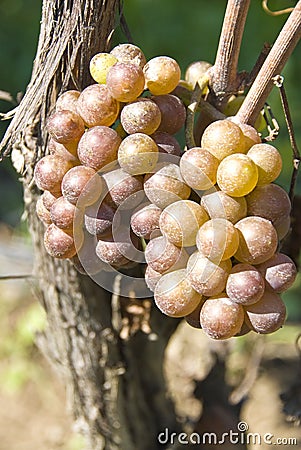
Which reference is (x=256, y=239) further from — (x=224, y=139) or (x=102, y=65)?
(x=102, y=65)

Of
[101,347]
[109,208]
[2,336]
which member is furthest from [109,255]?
[2,336]

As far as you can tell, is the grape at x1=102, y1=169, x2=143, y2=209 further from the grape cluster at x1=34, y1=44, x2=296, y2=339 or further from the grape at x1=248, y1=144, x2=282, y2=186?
the grape at x1=248, y1=144, x2=282, y2=186

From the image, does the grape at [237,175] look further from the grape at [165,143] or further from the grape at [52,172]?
the grape at [52,172]

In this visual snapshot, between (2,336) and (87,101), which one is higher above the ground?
(87,101)

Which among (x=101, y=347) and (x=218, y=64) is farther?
(x=101, y=347)

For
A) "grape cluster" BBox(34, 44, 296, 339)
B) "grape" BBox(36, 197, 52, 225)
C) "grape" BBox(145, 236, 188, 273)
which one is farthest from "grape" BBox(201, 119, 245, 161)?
"grape" BBox(36, 197, 52, 225)

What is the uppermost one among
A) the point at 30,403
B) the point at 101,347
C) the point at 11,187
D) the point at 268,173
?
the point at 268,173

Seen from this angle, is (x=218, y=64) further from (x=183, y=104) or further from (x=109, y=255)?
(x=109, y=255)
